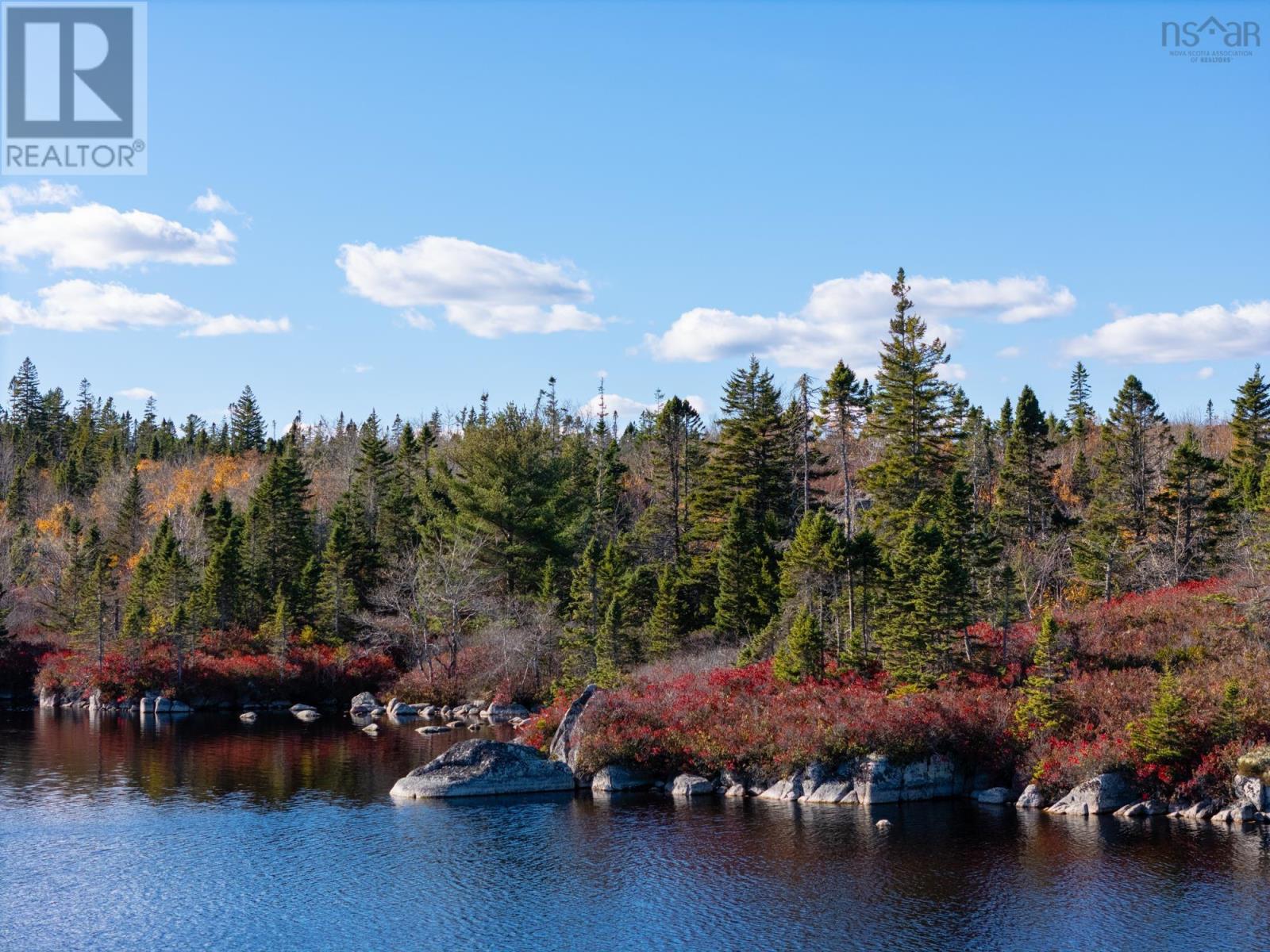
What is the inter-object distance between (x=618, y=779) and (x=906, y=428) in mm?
36371

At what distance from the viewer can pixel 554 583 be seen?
301ft

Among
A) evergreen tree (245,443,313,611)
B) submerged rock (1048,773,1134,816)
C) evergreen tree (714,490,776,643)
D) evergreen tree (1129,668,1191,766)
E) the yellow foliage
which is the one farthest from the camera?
the yellow foliage

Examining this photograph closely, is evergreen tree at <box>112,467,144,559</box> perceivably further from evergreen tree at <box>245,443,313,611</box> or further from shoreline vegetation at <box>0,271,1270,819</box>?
evergreen tree at <box>245,443,313,611</box>

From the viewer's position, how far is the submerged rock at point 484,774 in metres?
53.2

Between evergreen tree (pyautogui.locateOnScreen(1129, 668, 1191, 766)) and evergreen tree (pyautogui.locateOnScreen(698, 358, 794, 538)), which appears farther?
evergreen tree (pyautogui.locateOnScreen(698, 358, 794, 538))

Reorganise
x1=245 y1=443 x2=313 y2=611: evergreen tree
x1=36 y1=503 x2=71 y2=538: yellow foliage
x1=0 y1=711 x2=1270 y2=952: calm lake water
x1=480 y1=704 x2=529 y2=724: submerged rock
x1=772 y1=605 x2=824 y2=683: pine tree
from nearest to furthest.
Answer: x1=0 y1=711 x2=1270 y2=952: calm lake water, x1=772 y1=605 x2=824 y2=683: pine tree, x1=480 y1=704 x2=529 y2=724: submerged rock, x1=245 y1=443 x2=313 y2=611: evergreen tree, x1=36 y1=503 x2=71 y2=538: yellow foliage

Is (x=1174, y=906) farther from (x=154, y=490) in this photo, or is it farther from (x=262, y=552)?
(x=154, y=490)

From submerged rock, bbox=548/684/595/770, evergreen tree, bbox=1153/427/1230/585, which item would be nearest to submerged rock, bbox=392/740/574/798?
submerged rock, bbox=548/684/595/770

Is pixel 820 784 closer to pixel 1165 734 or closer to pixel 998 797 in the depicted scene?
pixel 998 797

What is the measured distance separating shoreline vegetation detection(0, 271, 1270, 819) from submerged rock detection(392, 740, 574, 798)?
188cm

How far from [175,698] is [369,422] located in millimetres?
64405

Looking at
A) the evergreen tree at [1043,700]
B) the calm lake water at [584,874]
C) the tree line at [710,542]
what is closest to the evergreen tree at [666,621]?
the tree line at [710,542]

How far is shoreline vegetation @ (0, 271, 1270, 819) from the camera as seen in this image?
51.4 metres

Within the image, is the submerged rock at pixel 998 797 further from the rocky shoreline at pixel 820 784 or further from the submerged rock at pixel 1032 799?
the submerged rock at pixel 1032 799
